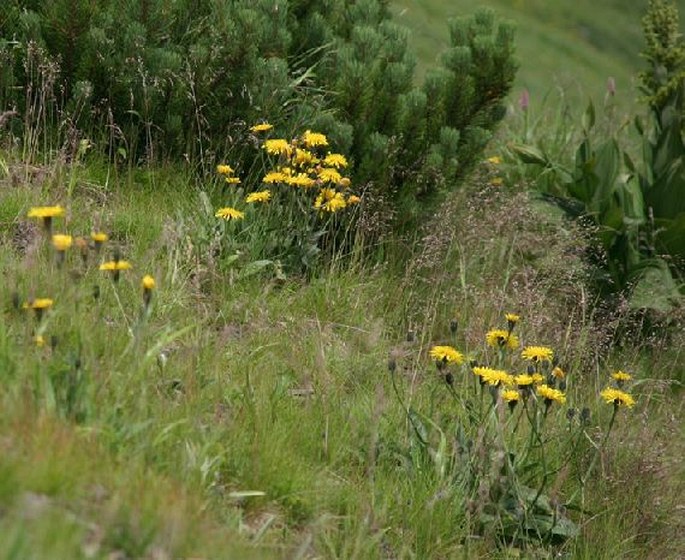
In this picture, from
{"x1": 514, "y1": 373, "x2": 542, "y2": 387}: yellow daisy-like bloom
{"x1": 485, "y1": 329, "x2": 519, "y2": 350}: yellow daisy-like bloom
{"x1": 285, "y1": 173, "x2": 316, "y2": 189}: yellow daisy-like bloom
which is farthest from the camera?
{"x1": 285, "y1": 173, "x2": 316, "y2": 189}: yellow daisy-like bloom

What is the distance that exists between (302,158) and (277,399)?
6.25 ft

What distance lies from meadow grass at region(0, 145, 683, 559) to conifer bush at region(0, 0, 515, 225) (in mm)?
314

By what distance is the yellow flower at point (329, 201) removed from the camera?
6.05 meters

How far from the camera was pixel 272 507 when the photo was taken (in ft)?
13.5

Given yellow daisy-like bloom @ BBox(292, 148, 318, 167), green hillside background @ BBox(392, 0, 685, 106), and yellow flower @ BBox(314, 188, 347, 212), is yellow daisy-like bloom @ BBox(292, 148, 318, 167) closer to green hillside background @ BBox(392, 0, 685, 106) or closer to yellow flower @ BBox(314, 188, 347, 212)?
yellow flower @ BBox(314, 188, 347, 212)

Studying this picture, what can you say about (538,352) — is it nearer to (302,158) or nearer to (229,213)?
(229,213)

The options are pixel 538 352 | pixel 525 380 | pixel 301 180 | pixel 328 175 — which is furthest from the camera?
pixel 328 175

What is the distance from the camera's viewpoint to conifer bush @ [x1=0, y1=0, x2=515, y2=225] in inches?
258

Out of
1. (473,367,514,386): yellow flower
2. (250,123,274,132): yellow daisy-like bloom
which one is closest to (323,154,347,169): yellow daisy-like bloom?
(250,123,274,132): yellow daisy-like bloom

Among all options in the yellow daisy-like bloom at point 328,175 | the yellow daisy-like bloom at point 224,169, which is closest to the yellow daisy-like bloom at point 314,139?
the yellow daisy-like bloom at point 328,175

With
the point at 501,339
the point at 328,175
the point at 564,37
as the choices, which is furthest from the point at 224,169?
the point at 564,37

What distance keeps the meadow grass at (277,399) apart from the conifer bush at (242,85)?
31 cm

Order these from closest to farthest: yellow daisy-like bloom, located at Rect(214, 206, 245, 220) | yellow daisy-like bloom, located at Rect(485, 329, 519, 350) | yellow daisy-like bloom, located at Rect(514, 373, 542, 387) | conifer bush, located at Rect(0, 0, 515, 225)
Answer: yellow daisy-like bloom, located at Rect(514, 373, 542, 387)
yellow daisy-like bloom, located at Rect(485, 329, 519, 350)
yellow daisy-like bloom, located at Rect(214, 206, 245, 220)
conifer bush, located at Rect(0, 0, 515, 225)

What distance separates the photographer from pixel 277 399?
15.1ft
